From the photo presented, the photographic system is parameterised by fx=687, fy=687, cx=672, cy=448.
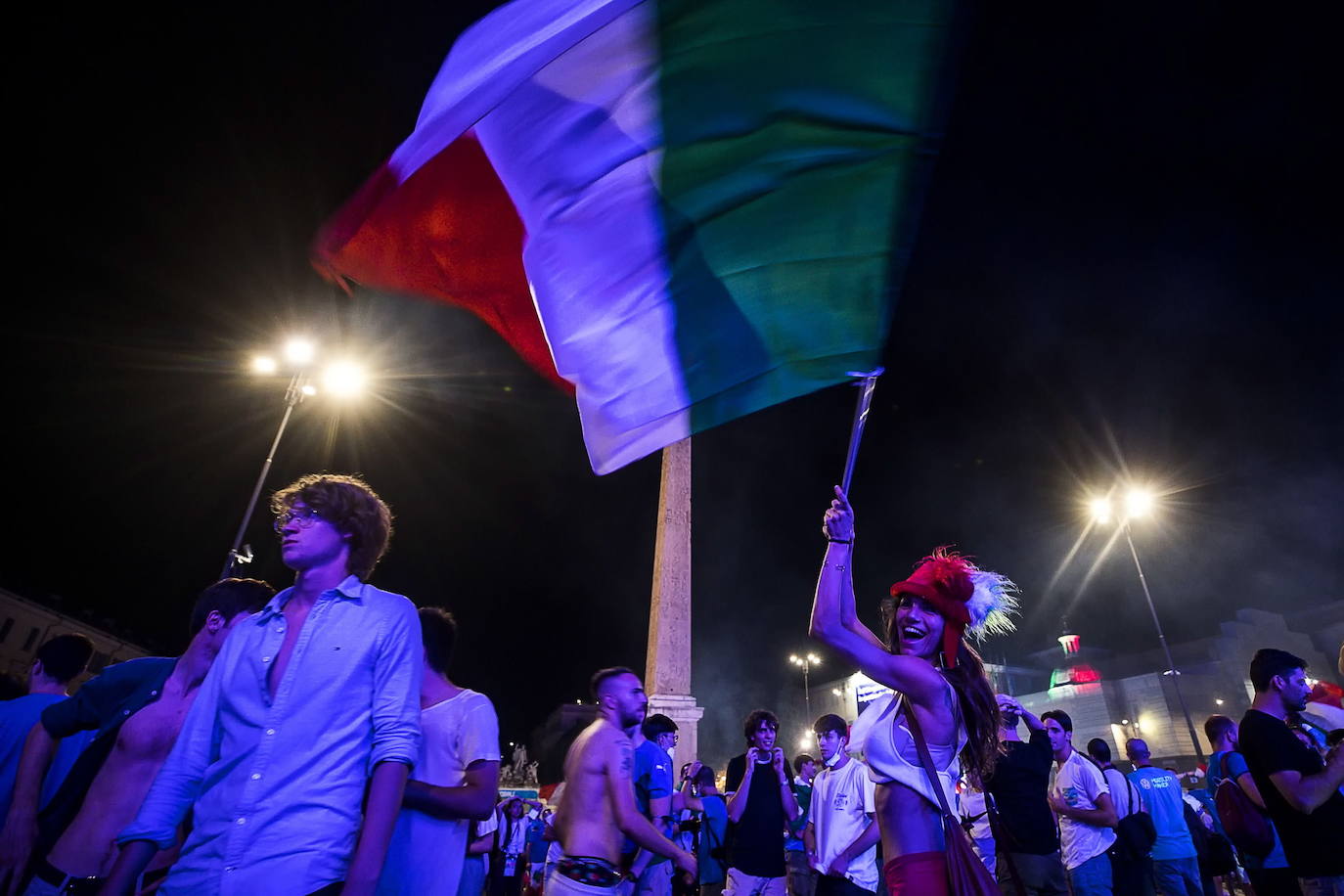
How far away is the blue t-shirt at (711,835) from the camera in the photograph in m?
7.57

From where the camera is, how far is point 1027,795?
5.66 meters

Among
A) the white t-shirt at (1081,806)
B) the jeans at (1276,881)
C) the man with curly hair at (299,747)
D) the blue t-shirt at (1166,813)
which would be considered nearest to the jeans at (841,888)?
the white t-shirt at (1081,806)

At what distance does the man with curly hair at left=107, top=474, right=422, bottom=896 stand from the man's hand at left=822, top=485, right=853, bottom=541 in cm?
171

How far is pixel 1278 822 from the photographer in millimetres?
3951

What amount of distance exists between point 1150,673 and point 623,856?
4918 cm

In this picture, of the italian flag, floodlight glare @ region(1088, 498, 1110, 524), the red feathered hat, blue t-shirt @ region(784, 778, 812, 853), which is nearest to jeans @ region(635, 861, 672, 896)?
blue t-shirt @ region(784, 778, 812, 853)

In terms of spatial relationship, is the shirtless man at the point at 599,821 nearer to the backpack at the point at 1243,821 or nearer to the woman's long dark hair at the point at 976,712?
the woman's long dark hair at the point at 976,712

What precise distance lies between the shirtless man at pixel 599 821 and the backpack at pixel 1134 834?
526 centimetres

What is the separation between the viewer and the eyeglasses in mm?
2510

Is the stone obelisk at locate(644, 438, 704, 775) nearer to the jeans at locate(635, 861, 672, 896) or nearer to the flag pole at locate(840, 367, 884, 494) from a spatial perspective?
the jeans at locate(635, 861, 672, 896)

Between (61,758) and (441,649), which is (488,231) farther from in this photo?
(61,758)

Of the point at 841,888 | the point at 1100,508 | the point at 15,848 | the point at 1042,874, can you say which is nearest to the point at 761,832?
the point at 841,888

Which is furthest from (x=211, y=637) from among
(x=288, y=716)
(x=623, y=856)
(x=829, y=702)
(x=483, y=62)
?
(x=829, y=702)

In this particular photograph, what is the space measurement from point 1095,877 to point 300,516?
7.57 metres
